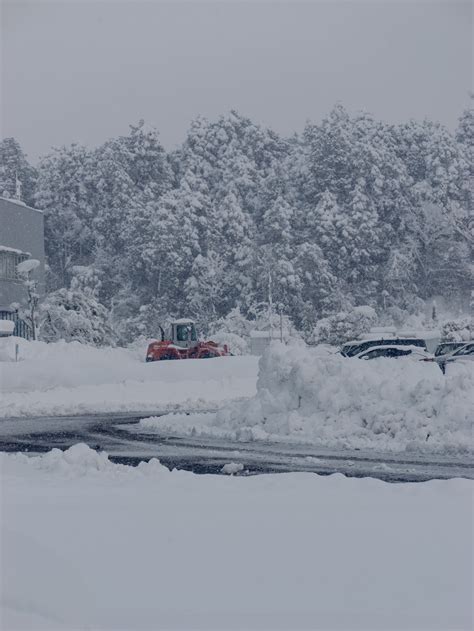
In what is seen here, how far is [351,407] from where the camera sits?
701 inches

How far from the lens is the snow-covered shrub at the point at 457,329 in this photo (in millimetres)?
49969

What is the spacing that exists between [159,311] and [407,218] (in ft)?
63.0

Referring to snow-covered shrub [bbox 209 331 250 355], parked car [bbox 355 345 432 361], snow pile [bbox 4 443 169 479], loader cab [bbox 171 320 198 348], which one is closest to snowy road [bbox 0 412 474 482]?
snow pile [bbox 4 443 169 479]

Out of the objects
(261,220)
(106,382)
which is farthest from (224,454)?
(261,220)

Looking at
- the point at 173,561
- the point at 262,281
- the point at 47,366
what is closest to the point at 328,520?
the point at 173,561

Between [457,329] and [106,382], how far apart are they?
80.2 feet

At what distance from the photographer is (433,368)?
19188mm

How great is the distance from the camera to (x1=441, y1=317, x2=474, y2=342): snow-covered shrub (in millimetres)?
49969

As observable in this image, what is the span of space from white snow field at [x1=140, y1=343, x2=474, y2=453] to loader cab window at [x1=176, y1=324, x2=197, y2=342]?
24.9 m

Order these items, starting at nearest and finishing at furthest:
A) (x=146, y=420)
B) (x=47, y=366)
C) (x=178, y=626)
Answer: (x=178, y=626), (x=146, y=420), (x=47, y=366)

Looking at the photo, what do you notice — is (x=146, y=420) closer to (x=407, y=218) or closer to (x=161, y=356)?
(x=161, y=356)

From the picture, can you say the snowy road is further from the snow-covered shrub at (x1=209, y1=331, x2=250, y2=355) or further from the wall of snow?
the snow-covered shrub at (x1=209, y1=331, x2=250, y2=355)

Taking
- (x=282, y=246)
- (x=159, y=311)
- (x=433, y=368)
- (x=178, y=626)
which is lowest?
(x=178, y=626)

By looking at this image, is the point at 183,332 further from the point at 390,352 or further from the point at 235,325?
the point at 235,325
